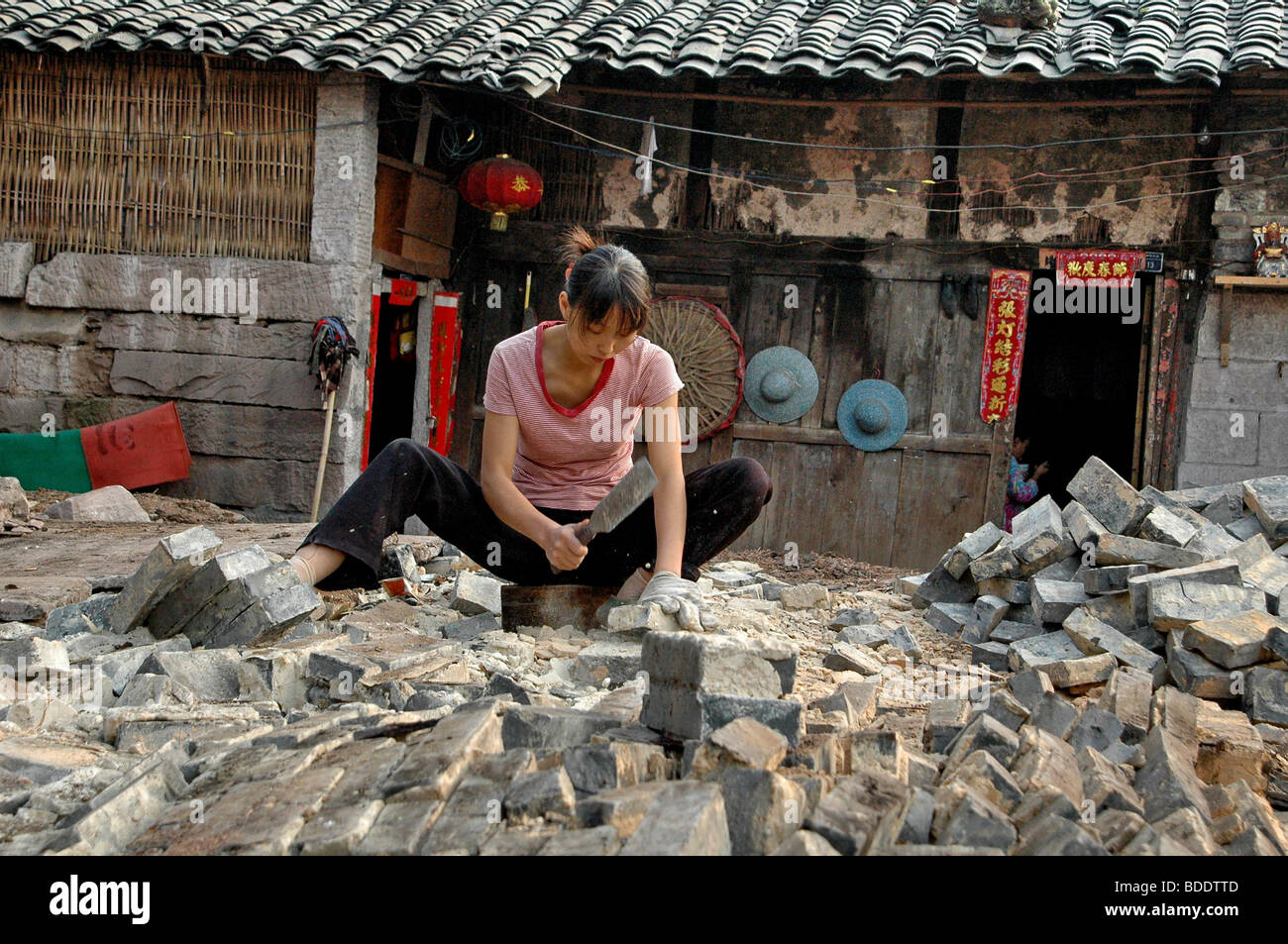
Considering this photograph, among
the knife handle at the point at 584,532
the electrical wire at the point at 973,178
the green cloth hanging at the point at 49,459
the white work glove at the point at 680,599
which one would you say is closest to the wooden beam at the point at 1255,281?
the electrical wire at the point at 973,178

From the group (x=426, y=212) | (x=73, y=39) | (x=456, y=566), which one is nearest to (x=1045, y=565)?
(x=456, y=566)

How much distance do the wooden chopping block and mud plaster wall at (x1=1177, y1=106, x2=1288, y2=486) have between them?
5121mm

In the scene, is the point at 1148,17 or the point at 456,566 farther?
the point at 1148,17

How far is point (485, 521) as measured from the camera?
3.62 m

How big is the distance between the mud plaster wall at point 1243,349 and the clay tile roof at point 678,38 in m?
0.79

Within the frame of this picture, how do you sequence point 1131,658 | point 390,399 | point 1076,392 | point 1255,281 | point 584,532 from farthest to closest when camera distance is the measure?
point 1076,392
point 390,399
point 1255,281
point 1131,658
point 584,532

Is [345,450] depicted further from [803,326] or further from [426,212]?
[803,326]

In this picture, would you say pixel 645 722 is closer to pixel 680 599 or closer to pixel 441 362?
pixel 680 599

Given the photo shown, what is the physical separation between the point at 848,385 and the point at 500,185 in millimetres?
2717

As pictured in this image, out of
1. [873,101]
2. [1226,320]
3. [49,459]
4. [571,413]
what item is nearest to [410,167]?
[49,459]

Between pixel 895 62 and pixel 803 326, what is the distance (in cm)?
187

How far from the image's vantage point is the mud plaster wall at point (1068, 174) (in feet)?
24.0

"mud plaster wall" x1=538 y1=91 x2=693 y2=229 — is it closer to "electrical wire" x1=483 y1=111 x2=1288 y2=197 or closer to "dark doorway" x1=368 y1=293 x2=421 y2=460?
"electrical wire" x1=483 y1=111 x2=1288 y2=197

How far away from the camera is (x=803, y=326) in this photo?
25.4ft
